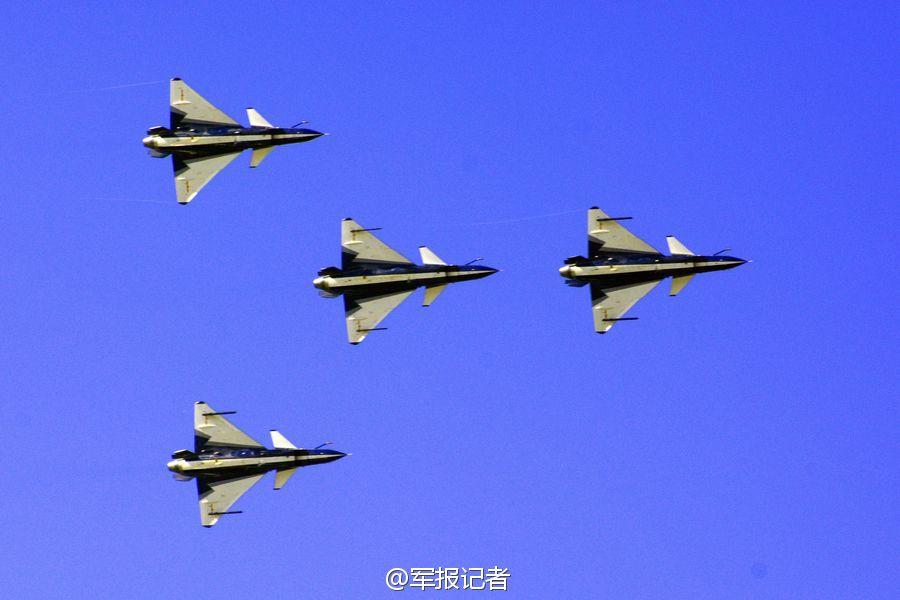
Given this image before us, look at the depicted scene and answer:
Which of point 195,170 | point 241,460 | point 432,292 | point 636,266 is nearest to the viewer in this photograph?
point 636,266

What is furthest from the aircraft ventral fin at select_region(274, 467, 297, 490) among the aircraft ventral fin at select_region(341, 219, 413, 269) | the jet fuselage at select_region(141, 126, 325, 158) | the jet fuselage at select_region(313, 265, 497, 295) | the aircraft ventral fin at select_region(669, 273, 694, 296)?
the aircraft ventral fin at select_region(669, 273, 694, 296)

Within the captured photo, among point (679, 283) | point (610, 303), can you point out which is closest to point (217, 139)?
point (610, 303)

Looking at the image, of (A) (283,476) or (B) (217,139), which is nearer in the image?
(A) (283,476)

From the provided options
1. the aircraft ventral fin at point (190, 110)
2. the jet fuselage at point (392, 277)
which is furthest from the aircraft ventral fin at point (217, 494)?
the aircraft ventral fin at point (190, 110)

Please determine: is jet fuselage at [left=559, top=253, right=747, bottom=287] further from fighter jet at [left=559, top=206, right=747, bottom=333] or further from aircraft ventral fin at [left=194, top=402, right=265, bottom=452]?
aircraft ventral fin at [left=194, top=402, right=265, bottom=452]

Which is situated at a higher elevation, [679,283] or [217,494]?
[679,283]

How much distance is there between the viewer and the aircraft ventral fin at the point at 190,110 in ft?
361

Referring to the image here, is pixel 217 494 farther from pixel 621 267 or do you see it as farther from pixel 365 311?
pixel 621 267

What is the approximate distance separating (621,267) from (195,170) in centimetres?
3000

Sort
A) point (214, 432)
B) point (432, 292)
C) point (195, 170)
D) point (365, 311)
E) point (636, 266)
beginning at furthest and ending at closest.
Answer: point (195, 170)
point (365, 311)
point (214, 432)
point (432, 292)
point (636, 266)

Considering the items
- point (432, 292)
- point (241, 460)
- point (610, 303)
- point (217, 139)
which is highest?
point (217, 139)

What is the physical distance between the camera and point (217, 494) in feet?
358

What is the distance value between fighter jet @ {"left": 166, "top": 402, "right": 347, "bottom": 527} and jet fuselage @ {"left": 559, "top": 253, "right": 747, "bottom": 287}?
66.6ft

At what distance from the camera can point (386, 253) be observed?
109 meters
